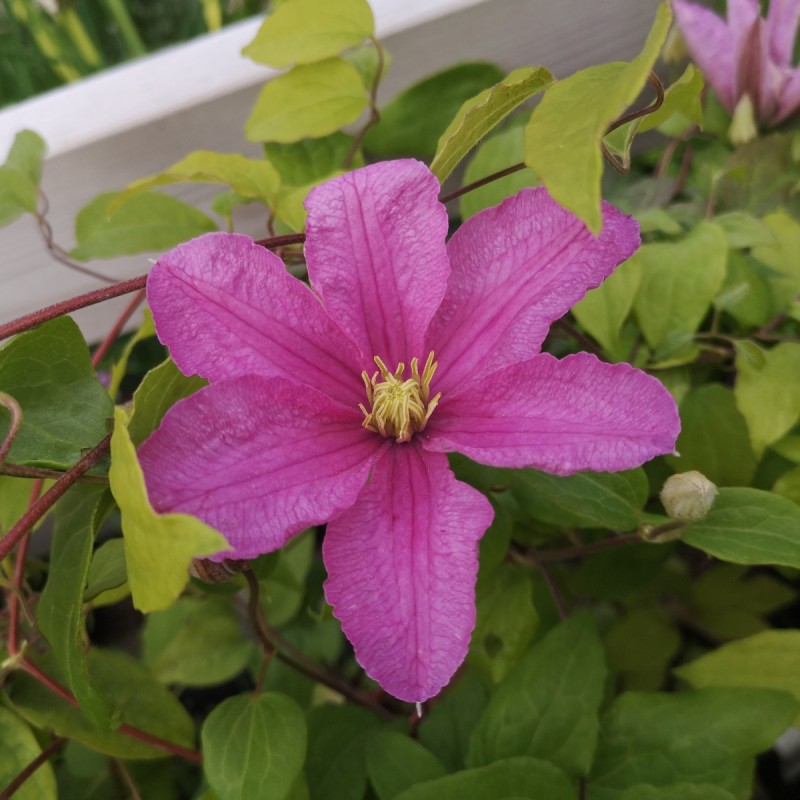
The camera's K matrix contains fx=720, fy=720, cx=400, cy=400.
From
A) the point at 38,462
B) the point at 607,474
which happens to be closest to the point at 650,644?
the point at 607,474

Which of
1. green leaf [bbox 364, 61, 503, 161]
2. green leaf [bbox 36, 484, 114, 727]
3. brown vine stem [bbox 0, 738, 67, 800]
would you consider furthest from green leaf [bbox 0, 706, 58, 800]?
green leaf [bbox 364, 61, 503, 161]

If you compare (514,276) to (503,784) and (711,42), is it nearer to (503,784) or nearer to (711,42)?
(503,784)

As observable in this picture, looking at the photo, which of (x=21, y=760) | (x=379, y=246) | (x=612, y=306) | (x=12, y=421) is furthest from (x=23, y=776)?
(x=612, y=306)

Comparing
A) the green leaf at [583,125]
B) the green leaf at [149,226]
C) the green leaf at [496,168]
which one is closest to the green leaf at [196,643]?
the green leaf at [149,226]

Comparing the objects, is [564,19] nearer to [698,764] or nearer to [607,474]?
[607,474]

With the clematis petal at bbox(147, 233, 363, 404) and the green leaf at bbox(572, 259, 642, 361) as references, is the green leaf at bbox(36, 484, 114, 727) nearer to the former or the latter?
the clematis petal at bbox(147, 233, 363, 404)

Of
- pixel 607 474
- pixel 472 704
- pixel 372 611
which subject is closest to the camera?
pixel 372 611
